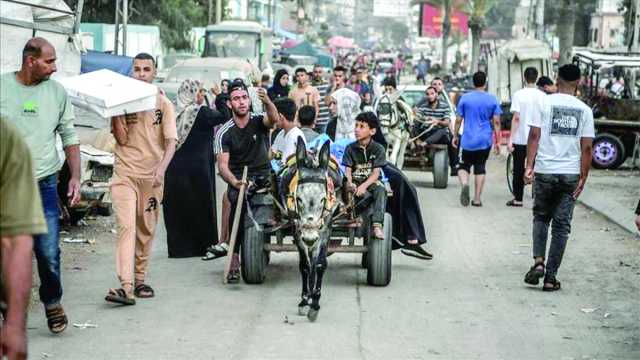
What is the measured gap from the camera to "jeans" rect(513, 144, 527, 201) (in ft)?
Result: 55.9

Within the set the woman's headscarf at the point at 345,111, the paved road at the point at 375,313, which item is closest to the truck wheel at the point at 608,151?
the woman's headscarf at the point at 345,111

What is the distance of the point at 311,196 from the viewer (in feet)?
30.1

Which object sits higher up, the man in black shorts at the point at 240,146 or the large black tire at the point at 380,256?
the man in black shorts at the point at 240,146

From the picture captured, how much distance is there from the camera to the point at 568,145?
10.5 metres

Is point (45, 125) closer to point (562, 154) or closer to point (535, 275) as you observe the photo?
point (562, 154)

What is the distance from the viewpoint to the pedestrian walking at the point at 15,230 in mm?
4328

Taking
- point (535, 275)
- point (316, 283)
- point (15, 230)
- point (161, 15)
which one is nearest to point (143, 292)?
point (316, 283)

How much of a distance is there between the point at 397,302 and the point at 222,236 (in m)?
2.16

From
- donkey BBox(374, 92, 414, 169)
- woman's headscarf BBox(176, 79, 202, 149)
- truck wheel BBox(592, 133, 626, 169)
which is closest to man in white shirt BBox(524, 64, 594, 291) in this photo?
woman's headscarf BBox(176, 79, 202, 149)

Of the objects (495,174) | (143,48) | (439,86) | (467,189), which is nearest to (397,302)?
(467,189)

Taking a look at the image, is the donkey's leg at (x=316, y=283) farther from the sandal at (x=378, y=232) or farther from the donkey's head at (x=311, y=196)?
the sandal at (x=378, y=232)

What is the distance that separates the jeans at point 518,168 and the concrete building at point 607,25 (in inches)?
2366

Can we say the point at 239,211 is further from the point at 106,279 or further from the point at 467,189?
the point at 467,189

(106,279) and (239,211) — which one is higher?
(239,211)
